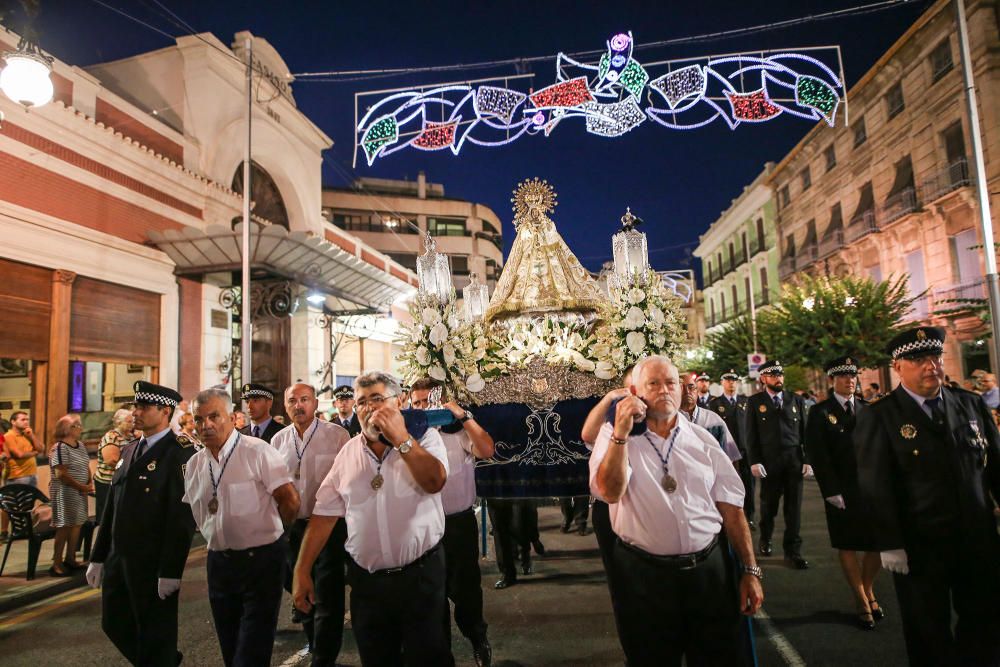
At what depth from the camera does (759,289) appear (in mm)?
36531

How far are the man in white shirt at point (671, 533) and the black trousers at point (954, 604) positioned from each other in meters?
1.16

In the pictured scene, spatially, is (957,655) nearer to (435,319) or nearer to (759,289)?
(435,319)

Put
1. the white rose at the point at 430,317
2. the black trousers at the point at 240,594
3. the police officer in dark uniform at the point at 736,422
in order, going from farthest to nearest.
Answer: the police officer in dark uniform at the point at 736,422, the white rose at the point at 430,317, the black trousers at the point at 240,594

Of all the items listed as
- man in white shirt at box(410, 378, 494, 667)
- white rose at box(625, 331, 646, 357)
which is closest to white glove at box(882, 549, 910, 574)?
man in white shirt at box(410, 378, 494, 667)

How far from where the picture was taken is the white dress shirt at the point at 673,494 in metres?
2.67

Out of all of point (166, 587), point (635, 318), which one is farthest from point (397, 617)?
point (635, 318)

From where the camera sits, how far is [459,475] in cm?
461

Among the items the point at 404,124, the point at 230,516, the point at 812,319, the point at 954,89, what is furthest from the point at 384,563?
the point at 954,89

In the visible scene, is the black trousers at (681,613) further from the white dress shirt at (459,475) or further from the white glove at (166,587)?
the white glove at (166,587)

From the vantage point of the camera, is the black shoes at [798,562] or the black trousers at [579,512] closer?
the black shoes at [798,562]

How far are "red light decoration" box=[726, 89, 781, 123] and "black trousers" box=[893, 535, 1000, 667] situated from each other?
25.8 ft

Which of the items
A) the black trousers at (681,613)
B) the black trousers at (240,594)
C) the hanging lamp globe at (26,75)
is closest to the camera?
the black trousers at (681,613)

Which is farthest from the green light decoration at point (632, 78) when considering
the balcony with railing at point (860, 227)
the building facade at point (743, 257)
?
the building facade at point (743, 257)

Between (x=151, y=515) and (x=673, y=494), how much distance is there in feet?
10.1
